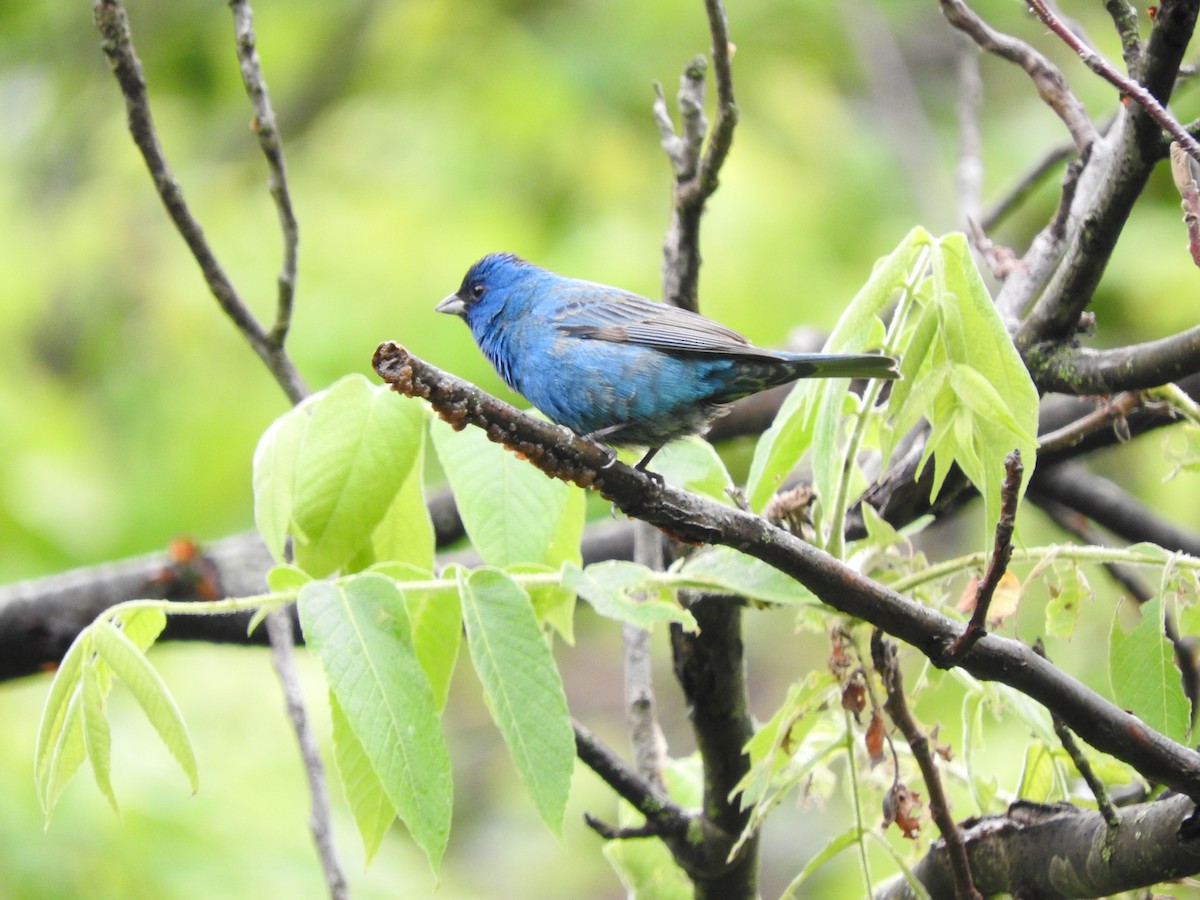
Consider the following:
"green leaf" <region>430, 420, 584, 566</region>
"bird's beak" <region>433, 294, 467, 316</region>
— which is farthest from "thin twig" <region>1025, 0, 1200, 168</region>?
"bird's beak" <region>433, 294, 467, 316</region>

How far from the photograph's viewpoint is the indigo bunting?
353 cm

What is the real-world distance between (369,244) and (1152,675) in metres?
5.01

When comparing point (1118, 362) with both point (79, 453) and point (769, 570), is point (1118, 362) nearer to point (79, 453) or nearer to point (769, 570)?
point (769, 570)

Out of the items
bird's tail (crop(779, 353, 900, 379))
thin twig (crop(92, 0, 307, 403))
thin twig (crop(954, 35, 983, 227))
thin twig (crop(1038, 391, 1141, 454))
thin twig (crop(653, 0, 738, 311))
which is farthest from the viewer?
thin twig (crop(954, 35, 983, 227))

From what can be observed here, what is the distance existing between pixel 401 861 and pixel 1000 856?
4.06 m

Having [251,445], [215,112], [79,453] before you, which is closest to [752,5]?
[215,112]

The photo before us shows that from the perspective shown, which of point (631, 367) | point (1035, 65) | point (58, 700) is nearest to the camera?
point (58, 700)

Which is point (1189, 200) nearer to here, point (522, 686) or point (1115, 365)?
point (1115, 365)

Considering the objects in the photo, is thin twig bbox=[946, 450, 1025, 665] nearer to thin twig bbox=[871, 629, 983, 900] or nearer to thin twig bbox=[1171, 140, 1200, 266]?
thin twig bbox=[871, 629, 983, 900]

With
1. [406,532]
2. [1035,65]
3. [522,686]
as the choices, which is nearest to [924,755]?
[522,686]

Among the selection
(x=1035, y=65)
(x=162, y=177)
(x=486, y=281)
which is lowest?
(x=486, y=281)

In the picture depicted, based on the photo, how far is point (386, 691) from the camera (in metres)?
2.17

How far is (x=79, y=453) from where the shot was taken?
23.5 feet

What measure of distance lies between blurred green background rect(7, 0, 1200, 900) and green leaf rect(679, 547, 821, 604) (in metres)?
3.06
